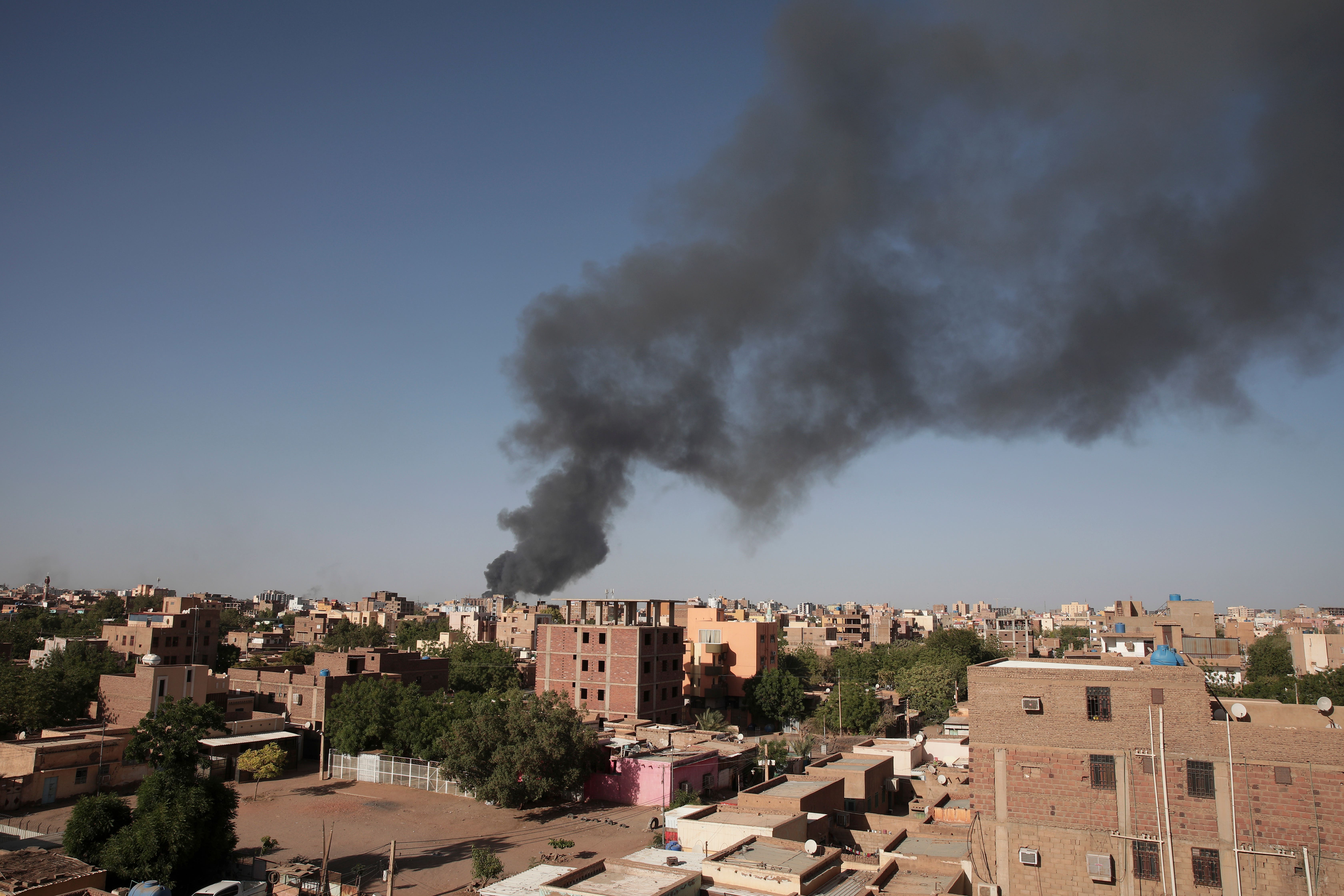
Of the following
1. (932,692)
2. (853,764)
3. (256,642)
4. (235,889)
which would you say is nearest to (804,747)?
(853,764)

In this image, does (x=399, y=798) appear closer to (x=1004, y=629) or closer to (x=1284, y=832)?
(x=1284, y=832)

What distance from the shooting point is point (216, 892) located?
59.2ft

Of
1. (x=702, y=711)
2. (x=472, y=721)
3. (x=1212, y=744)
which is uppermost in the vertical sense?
(x=1212, y=744)

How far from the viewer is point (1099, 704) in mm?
16125

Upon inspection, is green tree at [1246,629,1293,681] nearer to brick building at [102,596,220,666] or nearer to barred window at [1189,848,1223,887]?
barred window at [1189,848,1223,887]

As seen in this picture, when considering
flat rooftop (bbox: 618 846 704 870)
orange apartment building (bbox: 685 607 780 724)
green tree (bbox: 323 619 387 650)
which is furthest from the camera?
green tree (bbox: 323 619 387 650)

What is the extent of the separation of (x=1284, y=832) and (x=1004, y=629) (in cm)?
10034

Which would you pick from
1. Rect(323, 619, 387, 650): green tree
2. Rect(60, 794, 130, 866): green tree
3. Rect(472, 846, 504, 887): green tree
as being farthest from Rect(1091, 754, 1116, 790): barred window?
Rect(323, 619, 387, 650): green tree

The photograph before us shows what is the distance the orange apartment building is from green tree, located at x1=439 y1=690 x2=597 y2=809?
26.6 meters

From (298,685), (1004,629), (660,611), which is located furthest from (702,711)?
(1004,629)

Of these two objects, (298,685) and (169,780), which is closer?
(169,780)

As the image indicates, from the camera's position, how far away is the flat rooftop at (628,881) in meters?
14.2

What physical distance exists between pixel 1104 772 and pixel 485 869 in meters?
14.3

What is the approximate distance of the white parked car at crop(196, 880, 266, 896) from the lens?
59.3 ft
